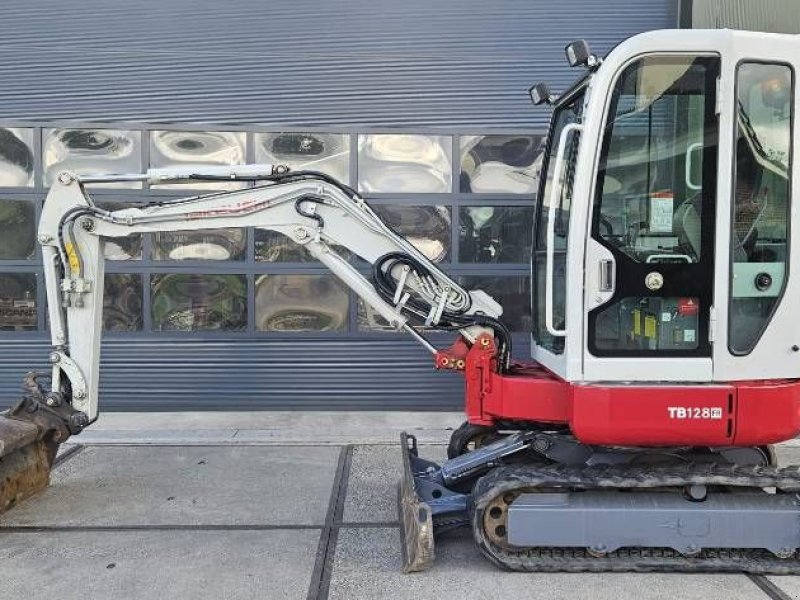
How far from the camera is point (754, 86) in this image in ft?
12.2

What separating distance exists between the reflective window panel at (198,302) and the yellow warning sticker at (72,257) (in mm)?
3112

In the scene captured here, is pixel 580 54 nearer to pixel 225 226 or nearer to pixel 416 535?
pixel 225 226

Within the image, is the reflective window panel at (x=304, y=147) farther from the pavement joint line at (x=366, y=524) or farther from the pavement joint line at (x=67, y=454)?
the pavement joint line at (x=366, y=524)

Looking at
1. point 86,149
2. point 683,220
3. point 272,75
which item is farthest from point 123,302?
point 683,220

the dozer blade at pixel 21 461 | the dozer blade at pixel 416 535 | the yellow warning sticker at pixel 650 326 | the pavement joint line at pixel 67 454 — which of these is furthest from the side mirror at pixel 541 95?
the pavement joint line at pixel 67 454

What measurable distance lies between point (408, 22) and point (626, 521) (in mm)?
5981

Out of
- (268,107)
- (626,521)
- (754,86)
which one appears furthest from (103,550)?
(268,107)

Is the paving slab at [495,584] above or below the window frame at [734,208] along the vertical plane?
below

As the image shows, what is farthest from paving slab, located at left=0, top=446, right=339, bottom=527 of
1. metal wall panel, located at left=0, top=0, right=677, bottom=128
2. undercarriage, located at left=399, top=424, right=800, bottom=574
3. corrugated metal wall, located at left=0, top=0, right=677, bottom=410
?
metal wall panel, located at left=0, top=0, right=677, bottom=128

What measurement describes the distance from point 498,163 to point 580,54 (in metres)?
4.07

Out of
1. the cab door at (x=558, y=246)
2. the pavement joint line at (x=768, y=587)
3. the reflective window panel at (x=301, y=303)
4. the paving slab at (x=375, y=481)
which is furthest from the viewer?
the reflective window panel at (x=301, y=303)

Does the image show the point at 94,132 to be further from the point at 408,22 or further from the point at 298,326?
the point at 408,22

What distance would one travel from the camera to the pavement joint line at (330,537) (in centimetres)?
372

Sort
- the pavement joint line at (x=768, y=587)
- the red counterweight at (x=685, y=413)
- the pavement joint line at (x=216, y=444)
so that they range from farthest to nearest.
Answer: the pavement joint line at (x=216, y=444) → the red counterweight at (x=685, y=413) → the pavement joint line at (x=768, y=587)
